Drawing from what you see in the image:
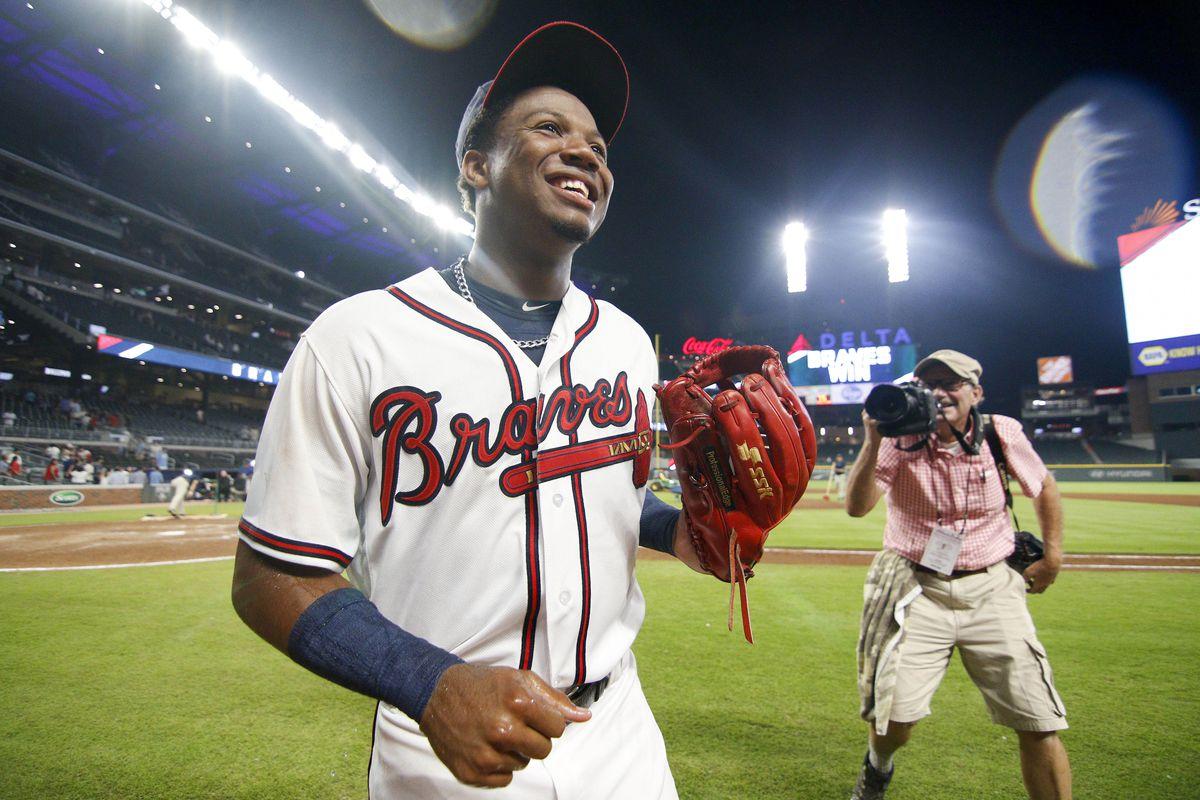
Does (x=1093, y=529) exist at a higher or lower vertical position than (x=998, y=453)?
lower

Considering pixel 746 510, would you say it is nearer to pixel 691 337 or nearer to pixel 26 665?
pixel 26 665

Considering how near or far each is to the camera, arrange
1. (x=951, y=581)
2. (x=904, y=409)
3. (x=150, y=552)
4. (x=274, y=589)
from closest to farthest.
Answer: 1. (x=274, y=589)
2. (x=904, y=409)
3. (x=951, y=581)
4. (x=150, y=552)

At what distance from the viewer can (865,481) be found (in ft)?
9.87


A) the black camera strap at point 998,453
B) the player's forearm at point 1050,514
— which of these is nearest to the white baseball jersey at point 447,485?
the black camera strap at point 998,453

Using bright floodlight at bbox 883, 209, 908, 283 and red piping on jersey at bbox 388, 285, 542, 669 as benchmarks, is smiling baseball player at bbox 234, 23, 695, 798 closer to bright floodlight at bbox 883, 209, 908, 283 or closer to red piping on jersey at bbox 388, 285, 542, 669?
red piping on jersey at bbox 388, 285, 542, 669

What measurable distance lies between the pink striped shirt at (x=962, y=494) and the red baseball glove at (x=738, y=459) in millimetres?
1755

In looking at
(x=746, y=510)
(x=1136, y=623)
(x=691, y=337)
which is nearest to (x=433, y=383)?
(x=746, y=510)

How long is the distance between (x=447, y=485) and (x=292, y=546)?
28cm

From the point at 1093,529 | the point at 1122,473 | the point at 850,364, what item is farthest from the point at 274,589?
the point at 850,364

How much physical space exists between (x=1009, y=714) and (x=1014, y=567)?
70cm

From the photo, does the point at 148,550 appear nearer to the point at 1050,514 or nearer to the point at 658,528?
the point at 658,528

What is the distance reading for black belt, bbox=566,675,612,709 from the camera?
3.99 feet

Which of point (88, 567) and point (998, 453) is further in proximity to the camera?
point (88, 567)

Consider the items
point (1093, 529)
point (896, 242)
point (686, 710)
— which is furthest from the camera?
point (896, 242)
